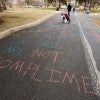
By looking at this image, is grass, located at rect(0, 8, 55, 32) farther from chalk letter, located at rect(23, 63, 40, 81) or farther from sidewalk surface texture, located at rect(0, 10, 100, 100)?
chalk letter, located at rect(23, 63, 40, 81)

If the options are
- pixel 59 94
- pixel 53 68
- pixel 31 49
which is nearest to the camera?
pixel 59 94

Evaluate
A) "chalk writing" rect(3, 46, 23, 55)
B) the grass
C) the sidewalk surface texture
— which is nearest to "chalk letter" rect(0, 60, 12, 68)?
the sidewalk surface texture

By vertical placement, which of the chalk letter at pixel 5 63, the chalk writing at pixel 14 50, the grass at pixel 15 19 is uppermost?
the chalk letter at pixel 5 63

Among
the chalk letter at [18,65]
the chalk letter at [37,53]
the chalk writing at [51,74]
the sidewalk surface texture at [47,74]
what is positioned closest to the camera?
the sidewalk surface texture at [47,74]

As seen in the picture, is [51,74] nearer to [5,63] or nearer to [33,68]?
[33,68]

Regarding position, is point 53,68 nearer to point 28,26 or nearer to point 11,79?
point 11,79

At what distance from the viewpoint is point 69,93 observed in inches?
251

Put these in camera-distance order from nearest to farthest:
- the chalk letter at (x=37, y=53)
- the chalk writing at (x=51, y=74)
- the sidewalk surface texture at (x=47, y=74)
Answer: the sidewalk surface texture at (x=47, y=74) < the chalk writing at (x=51, y=74) < the chalk letter at (x=37, y=53)

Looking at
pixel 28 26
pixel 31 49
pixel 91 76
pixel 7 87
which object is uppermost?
pixel 7 87

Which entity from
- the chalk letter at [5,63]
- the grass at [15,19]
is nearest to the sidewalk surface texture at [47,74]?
the chalk letter at [5,63]

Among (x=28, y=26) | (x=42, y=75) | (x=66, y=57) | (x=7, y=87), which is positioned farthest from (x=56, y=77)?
(x=28, y=26)

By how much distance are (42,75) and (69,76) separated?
778mm

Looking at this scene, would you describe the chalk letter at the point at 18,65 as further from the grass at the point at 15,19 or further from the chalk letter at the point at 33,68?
the grass at the point at 15,19

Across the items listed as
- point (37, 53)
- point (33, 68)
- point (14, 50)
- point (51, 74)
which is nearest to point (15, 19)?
point (14, 50)
